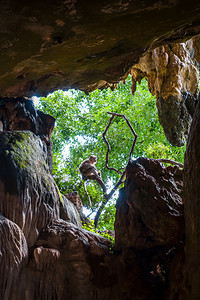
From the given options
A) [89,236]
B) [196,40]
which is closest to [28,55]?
[89,236]

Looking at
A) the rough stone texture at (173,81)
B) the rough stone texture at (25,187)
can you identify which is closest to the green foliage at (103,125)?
the rough stone texture at (173,81)

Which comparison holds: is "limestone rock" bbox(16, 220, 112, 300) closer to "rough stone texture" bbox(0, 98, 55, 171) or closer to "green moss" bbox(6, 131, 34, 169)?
"green moss" bbox(6, 131, 34, 169)

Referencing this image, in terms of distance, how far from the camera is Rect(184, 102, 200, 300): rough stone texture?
377 cm

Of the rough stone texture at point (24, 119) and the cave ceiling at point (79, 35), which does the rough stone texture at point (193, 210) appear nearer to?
the cave ceiling at point (79, 35)

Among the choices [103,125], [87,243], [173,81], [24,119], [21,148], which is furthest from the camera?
[103,125]

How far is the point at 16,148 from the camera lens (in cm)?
554

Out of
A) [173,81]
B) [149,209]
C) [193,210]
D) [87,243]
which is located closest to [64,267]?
[87,243]

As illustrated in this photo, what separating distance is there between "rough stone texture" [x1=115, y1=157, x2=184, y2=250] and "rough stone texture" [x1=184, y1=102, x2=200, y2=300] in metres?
0.59

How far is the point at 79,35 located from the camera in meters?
3.80

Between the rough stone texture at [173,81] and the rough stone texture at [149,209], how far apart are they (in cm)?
303

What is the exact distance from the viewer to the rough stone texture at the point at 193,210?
12.4 ft

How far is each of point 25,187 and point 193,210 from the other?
250 cm

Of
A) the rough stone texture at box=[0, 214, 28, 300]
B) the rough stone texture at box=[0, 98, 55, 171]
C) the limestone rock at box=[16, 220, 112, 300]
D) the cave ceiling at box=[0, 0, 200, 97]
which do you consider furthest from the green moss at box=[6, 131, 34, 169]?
the limestone rock at box=[16, 220, 112, 300]

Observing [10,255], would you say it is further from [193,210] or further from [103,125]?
[103,125]
